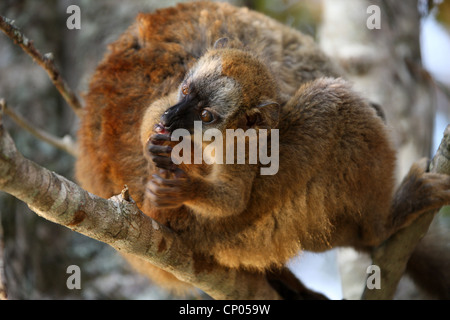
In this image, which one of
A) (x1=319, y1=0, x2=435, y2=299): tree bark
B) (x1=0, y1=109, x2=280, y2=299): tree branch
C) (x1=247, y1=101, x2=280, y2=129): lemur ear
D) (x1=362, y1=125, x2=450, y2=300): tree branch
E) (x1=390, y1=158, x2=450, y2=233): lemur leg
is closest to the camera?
(x1=0, y1=109, x2=280, y2=299): tree branch

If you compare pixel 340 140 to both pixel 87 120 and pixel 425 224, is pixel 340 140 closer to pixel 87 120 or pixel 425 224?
pixel 425 224

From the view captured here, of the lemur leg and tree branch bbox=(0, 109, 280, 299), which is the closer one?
tree branch bbox=(0, 109, 280, 299)

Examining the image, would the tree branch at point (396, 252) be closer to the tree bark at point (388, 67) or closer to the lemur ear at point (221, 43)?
the tree bark at point (388, 67)

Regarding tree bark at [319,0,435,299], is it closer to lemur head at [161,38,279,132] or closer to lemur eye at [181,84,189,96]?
lemur head at [161,38,279,132]

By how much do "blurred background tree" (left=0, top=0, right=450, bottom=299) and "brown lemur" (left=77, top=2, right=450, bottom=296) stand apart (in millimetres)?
1616

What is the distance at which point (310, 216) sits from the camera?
363 cm

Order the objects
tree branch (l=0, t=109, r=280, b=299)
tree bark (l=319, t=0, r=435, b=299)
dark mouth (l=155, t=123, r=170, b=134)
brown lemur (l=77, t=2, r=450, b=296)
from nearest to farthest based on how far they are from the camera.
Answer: tree branch (l=0, t=109, r=280, b=299) < dark mouth (l=155, t=123, r=170, b=134) < brown lemur (l=77, t=2, r=450, b=296) < tree bark (l=319, t=0, r=435, b=299)

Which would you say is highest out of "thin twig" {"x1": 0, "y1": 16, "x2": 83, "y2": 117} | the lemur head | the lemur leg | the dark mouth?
"thin twig" {"x1": 0, "y1": 16, "x2": 83, "y2": 117}

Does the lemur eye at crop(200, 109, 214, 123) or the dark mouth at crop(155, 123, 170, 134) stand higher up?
the lemur eye at crop(200, 109, 214, 123)

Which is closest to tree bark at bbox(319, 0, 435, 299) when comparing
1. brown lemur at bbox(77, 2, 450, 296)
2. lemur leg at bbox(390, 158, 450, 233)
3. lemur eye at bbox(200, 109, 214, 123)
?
lemur leg at bbox(390, 158, 450, 233)

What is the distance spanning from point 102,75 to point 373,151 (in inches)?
91.0

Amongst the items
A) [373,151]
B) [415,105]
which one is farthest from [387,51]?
[373,151]

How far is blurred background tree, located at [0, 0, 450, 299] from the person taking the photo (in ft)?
17.8

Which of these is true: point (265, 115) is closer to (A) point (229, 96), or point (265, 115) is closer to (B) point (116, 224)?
(A) point (229, 96)
